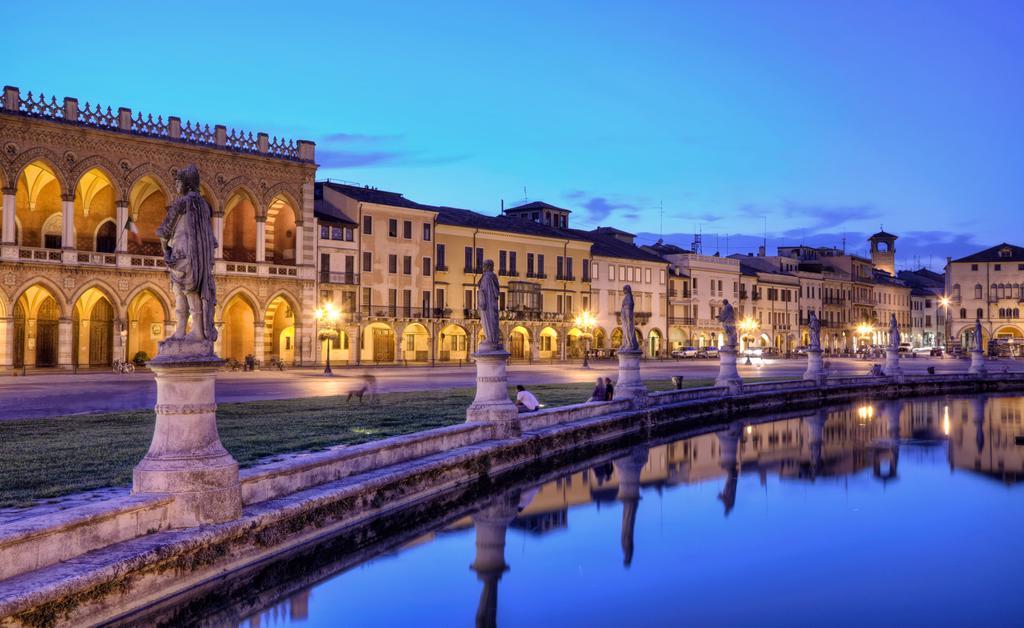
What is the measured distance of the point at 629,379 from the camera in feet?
74.7

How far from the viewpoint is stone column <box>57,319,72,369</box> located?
39.9 meters

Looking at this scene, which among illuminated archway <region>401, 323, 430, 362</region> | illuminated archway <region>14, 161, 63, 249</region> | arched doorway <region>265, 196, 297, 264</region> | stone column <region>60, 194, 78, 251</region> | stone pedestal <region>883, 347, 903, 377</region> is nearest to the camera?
stone column <region>60, 194, 78, 251</region>

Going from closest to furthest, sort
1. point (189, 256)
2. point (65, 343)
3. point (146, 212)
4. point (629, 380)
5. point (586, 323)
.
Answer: point (189, 256)
point (629, 380)
point (65, 343)
point (146, 212)
point (586, 323)

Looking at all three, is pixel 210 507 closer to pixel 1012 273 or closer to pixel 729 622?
pixel 729 622

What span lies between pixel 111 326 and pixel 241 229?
9048mm

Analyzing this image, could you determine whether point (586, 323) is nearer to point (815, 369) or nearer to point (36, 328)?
point (815, 369)

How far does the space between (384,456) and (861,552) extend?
19.8 feet

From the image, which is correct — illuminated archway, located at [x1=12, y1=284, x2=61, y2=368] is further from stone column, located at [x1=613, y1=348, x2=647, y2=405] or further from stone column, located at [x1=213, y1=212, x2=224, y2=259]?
stone column, located at [x1=613, y1=348, x2=647, y2=405]

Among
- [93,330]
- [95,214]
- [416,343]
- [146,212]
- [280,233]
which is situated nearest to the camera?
[93,330]

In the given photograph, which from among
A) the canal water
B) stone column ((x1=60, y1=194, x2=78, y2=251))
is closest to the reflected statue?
the canal water

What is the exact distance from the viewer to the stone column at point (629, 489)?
11.5 metres

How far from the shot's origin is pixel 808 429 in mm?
25547

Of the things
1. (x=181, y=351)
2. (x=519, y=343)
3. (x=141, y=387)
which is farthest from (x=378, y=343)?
(x=181, y=351)

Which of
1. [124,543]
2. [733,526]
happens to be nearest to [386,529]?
[124,543]
